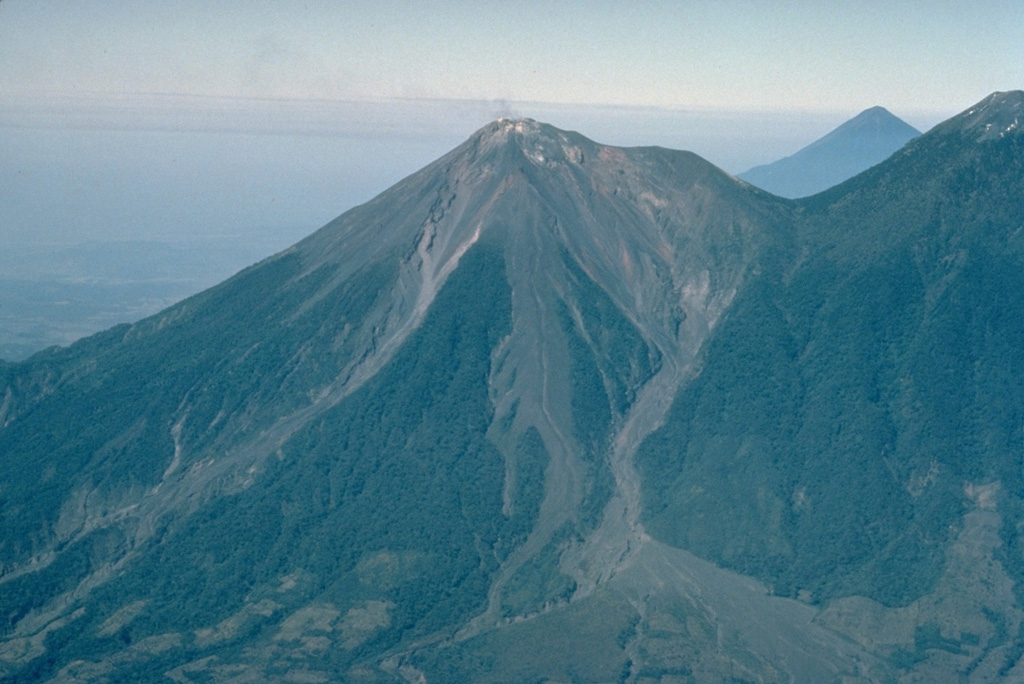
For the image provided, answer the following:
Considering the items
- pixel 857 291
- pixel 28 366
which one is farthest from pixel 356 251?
pixel 857 291

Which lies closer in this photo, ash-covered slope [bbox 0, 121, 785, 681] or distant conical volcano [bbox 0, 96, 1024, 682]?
distant conical volcano [bbox 0, 96, 1024, 682]

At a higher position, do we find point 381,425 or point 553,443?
point 381,425

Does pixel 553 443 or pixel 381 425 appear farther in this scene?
pixel 381 425

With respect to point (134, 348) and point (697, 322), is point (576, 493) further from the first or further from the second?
point (134, 348)
